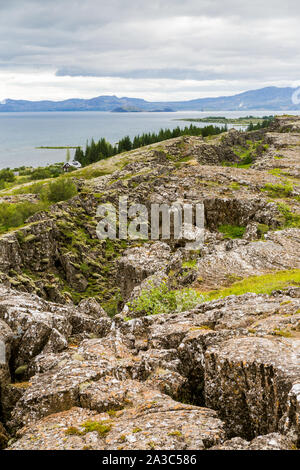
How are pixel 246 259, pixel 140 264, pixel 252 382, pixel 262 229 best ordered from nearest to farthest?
pixel 252 382, pixel 246 259, pixel 140 264, pixel 262 229

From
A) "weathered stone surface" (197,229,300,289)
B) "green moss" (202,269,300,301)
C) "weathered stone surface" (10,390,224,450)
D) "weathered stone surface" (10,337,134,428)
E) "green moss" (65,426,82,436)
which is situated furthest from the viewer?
"weathered stone surface" (197,229,300,289)

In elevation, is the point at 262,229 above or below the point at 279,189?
below

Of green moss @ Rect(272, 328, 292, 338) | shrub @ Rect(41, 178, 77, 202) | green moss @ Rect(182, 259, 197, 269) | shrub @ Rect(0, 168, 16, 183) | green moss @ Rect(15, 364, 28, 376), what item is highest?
shrub @ Rect(0, 168, 16, 183)

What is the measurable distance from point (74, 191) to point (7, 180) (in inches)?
3293

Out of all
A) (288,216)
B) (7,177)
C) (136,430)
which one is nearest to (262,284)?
(136,430)

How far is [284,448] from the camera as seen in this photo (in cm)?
900

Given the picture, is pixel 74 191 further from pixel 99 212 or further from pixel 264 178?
pixel 264 178

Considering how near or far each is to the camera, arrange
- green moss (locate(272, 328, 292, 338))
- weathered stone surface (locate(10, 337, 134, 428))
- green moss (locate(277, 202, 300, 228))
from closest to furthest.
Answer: weathered stone surface (locate(10, 337, 134, 428))
green moss (locate(272, 328, 292, 338))
green moss (locate(277, 202, 300, 228))

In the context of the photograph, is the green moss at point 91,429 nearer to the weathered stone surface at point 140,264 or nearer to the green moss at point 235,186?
the weathered stone surface at point 140,264

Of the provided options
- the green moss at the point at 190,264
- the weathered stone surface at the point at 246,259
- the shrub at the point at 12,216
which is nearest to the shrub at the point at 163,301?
the weathered stone surface at the point at 246,259

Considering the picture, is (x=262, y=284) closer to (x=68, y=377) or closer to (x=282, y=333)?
(x=282, y=333)

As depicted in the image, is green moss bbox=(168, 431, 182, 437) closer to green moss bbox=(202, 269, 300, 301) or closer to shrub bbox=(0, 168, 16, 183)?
green moss bbox=(202, 269, 300, 301)

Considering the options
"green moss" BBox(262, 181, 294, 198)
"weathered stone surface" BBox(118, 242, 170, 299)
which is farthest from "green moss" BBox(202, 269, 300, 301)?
"green moss" BBox(262, 181, 294, 198)

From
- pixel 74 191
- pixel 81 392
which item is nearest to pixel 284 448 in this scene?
pixel 81 392
